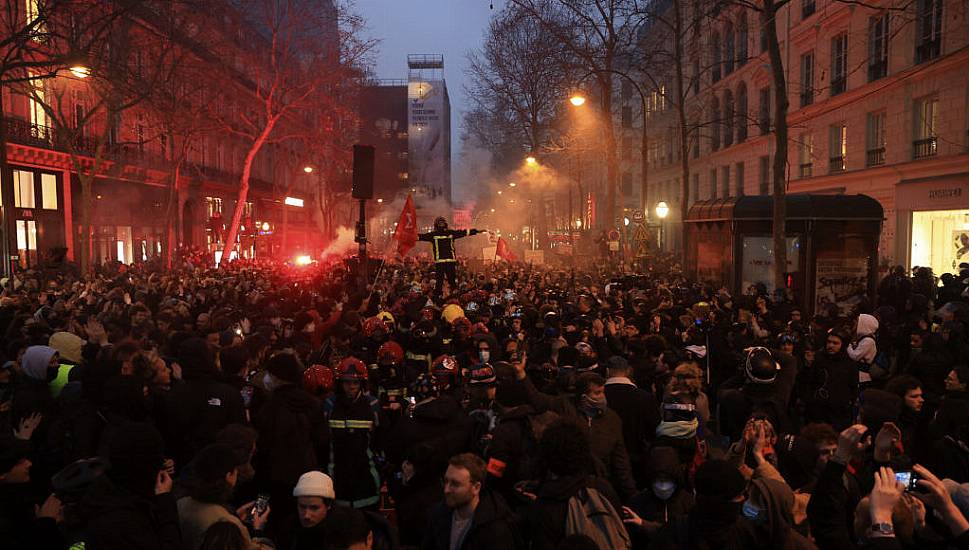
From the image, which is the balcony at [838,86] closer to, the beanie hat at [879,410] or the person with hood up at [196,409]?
the beanie hat at [879,410]

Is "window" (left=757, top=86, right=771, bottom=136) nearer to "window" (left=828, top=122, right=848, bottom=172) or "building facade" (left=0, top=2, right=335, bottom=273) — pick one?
"window" (left=828, top=122, right=848, bottom=172)

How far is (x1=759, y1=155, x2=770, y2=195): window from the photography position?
35281 millimetres

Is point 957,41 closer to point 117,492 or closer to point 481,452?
point 481,452

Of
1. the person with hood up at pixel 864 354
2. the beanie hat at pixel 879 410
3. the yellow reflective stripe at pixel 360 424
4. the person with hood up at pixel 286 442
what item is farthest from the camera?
the person with hood up at pixel 864 354

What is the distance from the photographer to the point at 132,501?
3486mm

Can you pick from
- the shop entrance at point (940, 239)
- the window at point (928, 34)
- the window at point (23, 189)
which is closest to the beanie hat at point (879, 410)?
the shop entrance at point (940, 239)

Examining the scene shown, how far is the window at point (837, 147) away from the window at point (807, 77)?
1799mm

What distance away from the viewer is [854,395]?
687cm

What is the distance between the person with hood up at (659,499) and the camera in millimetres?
4113

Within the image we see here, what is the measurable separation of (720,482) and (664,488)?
0.93 meters

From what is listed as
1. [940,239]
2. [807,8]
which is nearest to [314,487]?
[940,239]

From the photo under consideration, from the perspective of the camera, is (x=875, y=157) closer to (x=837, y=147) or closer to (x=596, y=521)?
(x=837, y=147)

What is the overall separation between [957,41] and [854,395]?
18.4m

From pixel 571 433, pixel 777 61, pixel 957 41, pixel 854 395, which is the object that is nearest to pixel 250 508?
pixel 571 433
